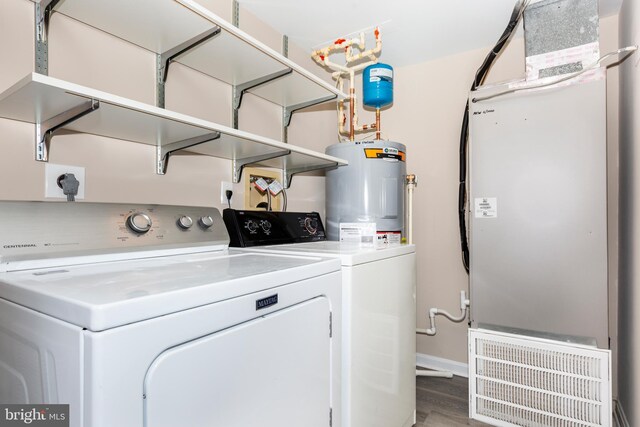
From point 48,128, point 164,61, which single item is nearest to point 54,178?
point 48,128

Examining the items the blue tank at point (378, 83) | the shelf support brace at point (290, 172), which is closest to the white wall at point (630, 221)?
the blue tank at point (378, 83)

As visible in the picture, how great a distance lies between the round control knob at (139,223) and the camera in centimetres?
111

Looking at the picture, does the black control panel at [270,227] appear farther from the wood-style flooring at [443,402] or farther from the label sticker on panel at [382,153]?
the wood-style flooring at [443,402]

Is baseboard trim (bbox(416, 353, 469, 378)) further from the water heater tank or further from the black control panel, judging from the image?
the black control panel

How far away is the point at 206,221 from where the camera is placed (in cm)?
138

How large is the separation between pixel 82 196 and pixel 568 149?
2.18m

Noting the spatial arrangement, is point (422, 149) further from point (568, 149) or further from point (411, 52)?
point (568, 149)

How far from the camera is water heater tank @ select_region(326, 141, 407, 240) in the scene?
1.95 m

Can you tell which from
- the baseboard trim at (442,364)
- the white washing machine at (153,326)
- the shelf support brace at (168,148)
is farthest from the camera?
the baseboard trim at (442,364)

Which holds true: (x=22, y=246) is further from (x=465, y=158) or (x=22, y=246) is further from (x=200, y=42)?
(x=465, y=158)

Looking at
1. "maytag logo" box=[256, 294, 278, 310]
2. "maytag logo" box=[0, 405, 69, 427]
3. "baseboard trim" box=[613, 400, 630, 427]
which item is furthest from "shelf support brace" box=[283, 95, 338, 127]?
"baseboard trim" box=[613, 400, 630, 427]

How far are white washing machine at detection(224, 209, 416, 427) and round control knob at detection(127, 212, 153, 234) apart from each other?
0.43 metres

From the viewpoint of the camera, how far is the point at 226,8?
182 cm

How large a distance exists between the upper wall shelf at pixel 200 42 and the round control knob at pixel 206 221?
2.34 feet
